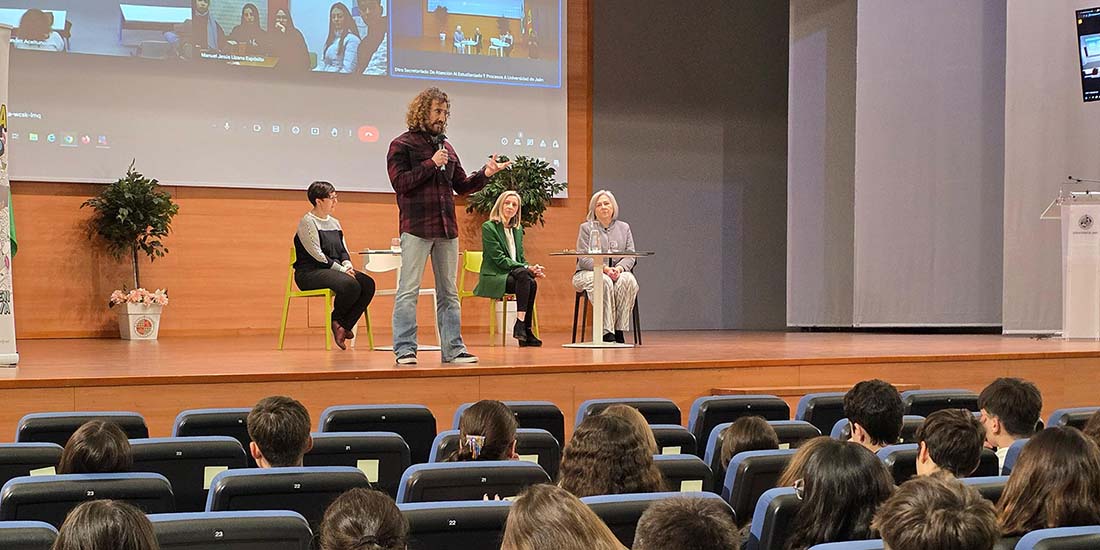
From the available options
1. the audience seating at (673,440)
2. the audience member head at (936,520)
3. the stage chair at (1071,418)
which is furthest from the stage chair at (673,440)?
the audience member head at (936,520)

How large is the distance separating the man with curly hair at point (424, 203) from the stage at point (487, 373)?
0.73ft

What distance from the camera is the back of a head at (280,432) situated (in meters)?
2.99

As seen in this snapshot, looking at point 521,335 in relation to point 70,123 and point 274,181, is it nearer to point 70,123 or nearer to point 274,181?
point 274,181

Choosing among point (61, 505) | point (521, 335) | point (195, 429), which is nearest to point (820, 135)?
point (521, 335)

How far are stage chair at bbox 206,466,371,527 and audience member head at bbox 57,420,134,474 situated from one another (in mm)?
346

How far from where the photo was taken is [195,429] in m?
3.79

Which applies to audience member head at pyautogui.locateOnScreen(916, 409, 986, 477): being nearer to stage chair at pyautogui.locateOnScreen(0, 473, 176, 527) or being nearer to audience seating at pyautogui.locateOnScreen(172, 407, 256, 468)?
stage chair at pyautogui.locateOnScreen(0, 473, 176, 527)

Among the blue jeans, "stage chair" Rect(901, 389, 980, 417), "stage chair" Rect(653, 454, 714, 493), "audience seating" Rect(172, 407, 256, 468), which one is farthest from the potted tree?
"stage chair" Rect(653, 454, 714, 493)

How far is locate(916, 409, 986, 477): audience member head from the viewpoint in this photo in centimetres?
288

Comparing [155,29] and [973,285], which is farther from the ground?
[155,29]

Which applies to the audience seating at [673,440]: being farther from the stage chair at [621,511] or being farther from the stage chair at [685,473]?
the stage chair at [621,511]

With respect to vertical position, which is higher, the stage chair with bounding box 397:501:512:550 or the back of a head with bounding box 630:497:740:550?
the back of a head with bounding box 630:497:740:550

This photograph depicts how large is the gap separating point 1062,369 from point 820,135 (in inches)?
180

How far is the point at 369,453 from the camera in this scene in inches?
130
